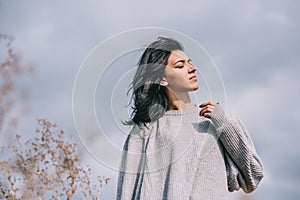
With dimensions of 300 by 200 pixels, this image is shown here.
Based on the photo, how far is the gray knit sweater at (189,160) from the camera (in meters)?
2.17

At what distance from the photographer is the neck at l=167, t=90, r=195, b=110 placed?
2.35m

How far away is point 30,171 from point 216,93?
185 inches

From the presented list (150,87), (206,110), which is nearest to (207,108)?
(206,110)

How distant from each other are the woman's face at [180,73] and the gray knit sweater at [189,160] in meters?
0.10

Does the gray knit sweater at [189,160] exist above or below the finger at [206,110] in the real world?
below

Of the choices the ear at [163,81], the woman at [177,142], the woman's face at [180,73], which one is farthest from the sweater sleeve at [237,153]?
the ear at [163,81]

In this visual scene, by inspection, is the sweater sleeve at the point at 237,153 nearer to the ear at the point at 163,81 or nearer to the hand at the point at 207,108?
the hand at the point at 207,108

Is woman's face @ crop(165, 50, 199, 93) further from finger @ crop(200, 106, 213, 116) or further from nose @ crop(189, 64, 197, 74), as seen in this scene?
finger @ crop(200, 106, 213, 116)

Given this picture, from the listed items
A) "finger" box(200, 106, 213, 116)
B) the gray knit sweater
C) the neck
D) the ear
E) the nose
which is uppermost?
the nose

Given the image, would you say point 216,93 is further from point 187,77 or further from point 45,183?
point 45,183

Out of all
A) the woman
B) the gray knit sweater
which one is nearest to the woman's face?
the woman

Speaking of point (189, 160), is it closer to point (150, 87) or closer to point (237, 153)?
point (237, 153)

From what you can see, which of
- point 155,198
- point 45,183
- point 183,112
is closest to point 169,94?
point 183,112

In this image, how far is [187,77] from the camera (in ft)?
7.52
